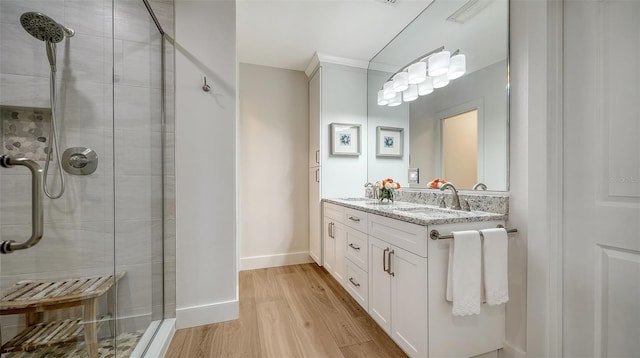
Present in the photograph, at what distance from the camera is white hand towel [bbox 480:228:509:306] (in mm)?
1249

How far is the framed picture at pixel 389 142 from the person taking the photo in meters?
2.47

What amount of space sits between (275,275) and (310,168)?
1365mm

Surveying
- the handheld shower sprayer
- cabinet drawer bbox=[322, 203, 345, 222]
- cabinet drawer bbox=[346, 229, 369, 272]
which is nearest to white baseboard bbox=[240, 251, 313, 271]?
cabinet drawer bbox=[322, 203, 345, 222]

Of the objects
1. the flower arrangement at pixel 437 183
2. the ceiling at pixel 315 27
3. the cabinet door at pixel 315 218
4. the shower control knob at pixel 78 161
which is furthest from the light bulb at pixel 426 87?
the shower control knob at pixel 78 161

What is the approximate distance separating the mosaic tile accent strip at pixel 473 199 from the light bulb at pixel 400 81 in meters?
1.02

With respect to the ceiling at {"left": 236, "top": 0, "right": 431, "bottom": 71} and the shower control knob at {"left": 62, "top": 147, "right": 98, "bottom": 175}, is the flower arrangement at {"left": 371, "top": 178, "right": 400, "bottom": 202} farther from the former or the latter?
the shower control knob at {"left": 62, "top": 147, "right": 98, "bottom": 175}

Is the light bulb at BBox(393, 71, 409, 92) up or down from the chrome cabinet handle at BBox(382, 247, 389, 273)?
up

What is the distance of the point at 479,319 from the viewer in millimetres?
1320

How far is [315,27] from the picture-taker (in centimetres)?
225

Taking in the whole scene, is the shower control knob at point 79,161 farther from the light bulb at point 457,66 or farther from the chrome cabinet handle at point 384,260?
the light bulb at point 457,66

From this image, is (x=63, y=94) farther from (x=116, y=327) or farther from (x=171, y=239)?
(x=116, y=327)

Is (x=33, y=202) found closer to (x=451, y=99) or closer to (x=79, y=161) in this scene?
(x=79, y=161)

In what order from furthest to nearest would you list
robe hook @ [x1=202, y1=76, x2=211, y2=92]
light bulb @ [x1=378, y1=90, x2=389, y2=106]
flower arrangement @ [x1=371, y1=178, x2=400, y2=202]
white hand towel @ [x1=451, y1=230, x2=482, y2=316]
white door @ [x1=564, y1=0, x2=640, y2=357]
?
light bulb @ [x1=378, y1=90, x2=389, y2=106] < flower arrangement @ [x1=371, y1=178, x2=400, y2=202] < robe hook @ [x1=202, y1=76, x2=211, y2=92] < white hand towel @ [x1=451, y1=230, x2=482, y2=316] < white door @ [x1=564, y1=0, x2=640, y2=357]

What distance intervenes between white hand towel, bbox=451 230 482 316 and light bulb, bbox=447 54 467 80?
1187 millimetres
